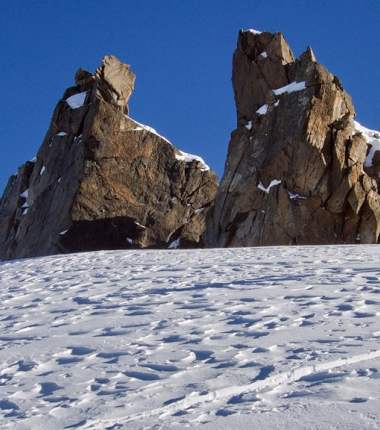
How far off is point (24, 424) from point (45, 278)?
7.73 metres

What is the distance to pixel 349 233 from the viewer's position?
126 feet

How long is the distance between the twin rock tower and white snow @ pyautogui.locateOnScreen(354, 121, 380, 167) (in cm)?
9

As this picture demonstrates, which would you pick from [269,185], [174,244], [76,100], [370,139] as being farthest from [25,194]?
[370,139]

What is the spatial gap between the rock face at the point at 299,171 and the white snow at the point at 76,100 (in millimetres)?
14785

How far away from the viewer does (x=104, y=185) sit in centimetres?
4600

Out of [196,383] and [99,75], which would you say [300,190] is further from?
[196,383]

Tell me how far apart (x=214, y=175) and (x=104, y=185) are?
1137 cm

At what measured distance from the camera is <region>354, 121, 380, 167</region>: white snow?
41.8 meters

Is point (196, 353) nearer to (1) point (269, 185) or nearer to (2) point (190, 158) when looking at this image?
(1) point (269, 185)

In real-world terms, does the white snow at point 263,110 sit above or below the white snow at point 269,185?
above

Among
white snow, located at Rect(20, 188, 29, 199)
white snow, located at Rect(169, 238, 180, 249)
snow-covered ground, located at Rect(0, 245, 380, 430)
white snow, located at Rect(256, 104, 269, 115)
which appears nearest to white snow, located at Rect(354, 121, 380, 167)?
white snow, located at Rect(256, 104, 269, 115)

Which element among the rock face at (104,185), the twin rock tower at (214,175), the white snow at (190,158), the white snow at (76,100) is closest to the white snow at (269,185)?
the twin rock tower at (214,175)

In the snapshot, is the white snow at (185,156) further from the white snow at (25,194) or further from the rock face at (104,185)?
the white snow at (25,194)

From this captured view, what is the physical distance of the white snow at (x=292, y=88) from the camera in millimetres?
41688
